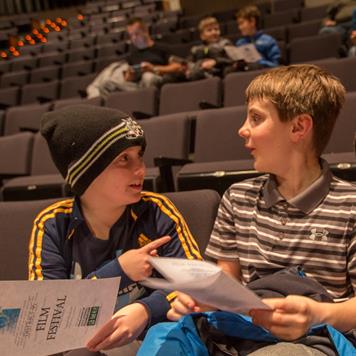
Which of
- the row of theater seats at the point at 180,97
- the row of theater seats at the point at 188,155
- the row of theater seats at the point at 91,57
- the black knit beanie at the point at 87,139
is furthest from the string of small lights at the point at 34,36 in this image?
the black knit beanie at the point at 87,139

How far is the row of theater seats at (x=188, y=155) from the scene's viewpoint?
1.14 metres

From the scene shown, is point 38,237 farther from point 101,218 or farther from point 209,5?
point 209,5

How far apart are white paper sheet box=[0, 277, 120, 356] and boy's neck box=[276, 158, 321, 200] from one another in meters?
0.30

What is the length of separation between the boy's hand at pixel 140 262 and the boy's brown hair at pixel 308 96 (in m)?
0.26

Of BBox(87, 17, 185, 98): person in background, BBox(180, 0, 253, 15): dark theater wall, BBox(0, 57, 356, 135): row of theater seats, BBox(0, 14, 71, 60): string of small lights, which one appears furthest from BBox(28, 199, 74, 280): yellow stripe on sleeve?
BBox(0, 14, 71, 60): string of small lights

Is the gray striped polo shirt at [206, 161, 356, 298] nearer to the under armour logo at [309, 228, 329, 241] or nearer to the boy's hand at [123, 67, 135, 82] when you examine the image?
the under armour logo at [309, 228, 329, 241]

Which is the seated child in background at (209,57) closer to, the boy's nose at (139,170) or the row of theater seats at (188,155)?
the row of theater seats at (188,155)

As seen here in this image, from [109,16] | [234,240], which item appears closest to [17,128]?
[234,240]

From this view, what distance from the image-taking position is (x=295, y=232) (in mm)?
715

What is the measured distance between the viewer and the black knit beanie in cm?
82

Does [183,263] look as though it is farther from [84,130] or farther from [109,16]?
[109,16]

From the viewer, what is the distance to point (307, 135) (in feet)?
2.42

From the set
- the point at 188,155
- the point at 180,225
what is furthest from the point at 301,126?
the point at 188,155

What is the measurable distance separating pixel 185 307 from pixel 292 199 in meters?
0.23
